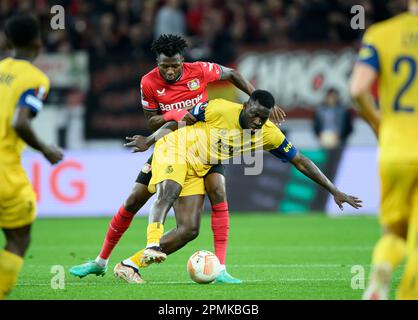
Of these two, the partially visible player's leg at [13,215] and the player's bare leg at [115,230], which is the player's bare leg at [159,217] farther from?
the partially visible player's leg at [13,215]

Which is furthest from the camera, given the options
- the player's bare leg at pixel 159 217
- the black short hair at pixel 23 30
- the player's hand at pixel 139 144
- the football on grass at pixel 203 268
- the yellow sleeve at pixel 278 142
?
the yellow sleeve at pixel 278 142

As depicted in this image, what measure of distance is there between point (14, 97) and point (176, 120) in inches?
112

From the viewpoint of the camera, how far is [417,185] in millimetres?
5902

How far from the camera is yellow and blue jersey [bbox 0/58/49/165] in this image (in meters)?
6.52

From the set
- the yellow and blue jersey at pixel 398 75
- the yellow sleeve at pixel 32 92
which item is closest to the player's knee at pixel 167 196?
the yellow sleeve at pixel 32 92

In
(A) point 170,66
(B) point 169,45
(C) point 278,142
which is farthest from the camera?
(A) point 170,66

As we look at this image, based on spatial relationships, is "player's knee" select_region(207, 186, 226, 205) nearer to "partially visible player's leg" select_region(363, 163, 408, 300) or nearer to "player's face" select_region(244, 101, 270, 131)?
"player's face" select_region(244, 101, 270, 131)

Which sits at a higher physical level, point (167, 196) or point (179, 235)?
point (167, 196)

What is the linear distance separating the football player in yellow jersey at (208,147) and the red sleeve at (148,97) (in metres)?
0.56

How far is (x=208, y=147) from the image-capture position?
945 cm

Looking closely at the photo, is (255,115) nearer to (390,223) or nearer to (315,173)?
(315,173)

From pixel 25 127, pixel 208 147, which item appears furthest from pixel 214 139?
pixel 25 127

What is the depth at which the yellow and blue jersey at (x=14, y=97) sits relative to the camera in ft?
21.4
